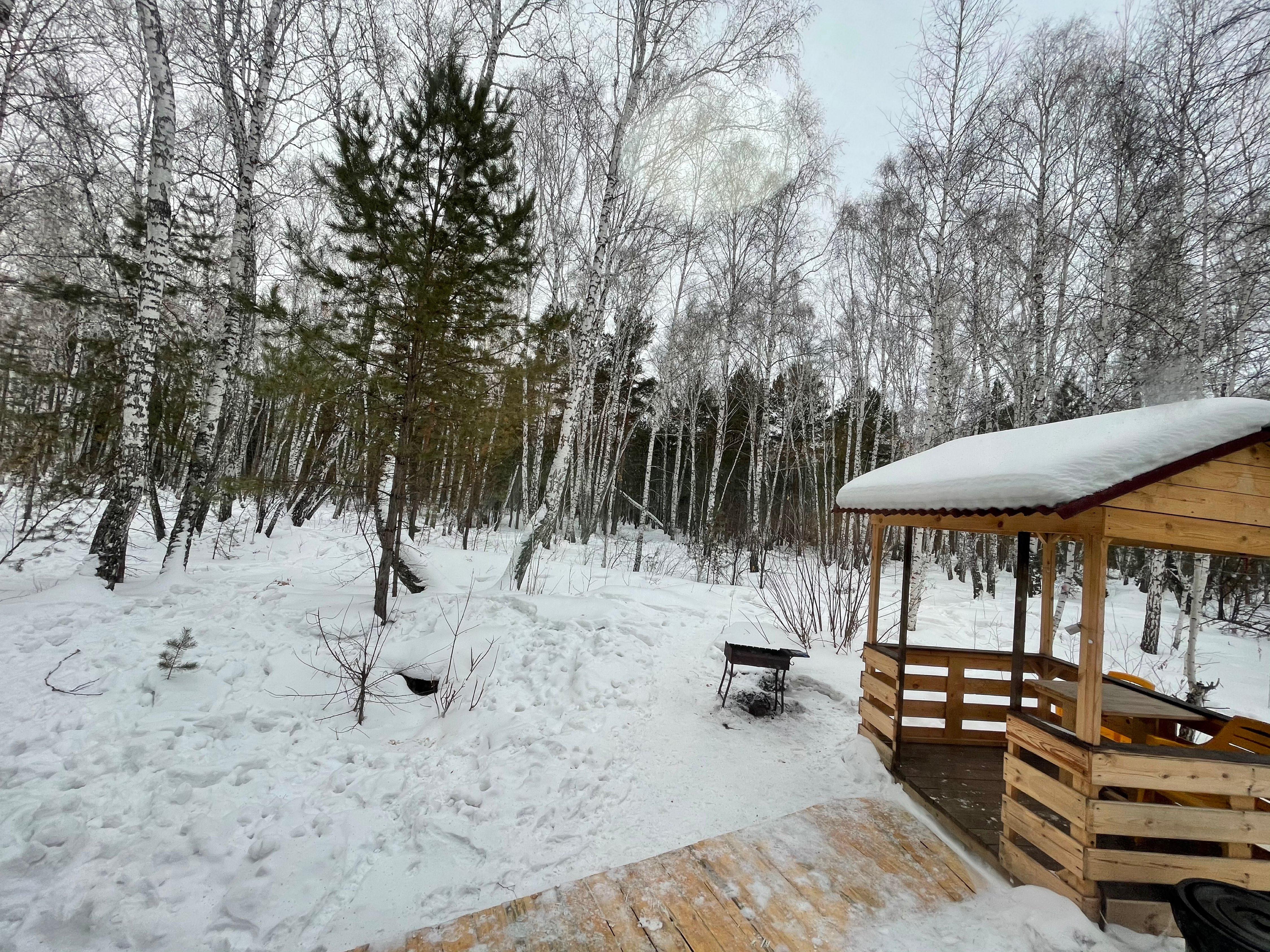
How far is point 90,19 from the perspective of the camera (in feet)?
21.0

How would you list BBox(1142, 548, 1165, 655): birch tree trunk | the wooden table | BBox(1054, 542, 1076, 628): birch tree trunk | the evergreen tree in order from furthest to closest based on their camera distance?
BBox(1054, 542, 1076, 628): birch tree trunk → BBox(1142, 548, 1165, 655): birch tree trunk → the evergreen tree → the wooden table

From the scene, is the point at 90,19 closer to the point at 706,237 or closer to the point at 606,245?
the point at 606,245

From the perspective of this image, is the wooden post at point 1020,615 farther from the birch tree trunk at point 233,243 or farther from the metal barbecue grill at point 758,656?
the birch tree trunk at point 233,243

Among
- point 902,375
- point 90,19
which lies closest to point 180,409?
point 90,19

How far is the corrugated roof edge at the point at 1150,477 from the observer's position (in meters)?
2.46

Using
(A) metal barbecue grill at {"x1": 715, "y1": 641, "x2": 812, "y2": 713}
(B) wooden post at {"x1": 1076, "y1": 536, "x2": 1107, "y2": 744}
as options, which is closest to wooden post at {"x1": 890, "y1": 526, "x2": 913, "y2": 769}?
(A) metal barbecue grill at {"x1": 715, "y1": 641, "x2": 812, "y2": 713}

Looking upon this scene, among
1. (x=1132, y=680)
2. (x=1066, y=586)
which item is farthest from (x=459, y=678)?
(x=1066, y=586)

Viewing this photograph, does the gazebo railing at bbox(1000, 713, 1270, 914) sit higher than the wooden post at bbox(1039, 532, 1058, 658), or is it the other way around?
the wooden post at bbox(1039, 532, 1058, 658)

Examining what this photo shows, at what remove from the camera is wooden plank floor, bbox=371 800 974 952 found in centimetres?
241

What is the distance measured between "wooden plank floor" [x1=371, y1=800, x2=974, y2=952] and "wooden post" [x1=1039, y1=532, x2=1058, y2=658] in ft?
7.72

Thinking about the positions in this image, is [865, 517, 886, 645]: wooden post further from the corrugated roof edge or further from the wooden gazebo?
the corrugated roof edge

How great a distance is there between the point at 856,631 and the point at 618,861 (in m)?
6.07

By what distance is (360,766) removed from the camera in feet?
12.3

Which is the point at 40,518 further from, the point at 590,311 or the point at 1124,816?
the point at 1124,816
